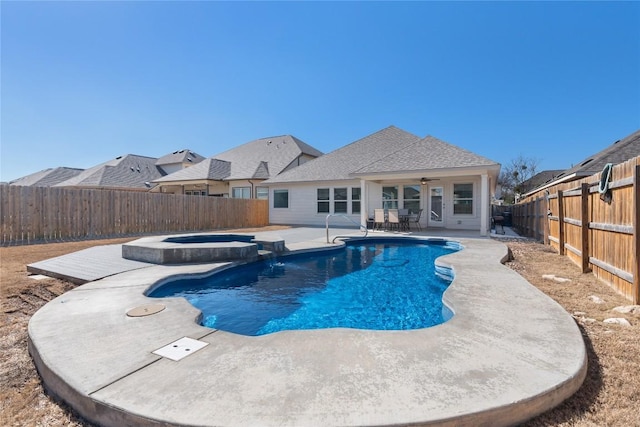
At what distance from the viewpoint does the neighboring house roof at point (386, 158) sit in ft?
41.7

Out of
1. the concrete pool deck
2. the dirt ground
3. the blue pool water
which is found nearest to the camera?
the concrete pool deck

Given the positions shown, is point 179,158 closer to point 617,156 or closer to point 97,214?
point 97,214

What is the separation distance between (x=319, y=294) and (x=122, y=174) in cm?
2706

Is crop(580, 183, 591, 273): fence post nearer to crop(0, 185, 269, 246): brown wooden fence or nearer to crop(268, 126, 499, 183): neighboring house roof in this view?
crop(268, 126, 499, 183): neighboring house roof

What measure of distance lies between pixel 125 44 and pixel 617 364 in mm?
15510

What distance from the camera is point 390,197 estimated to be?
16.2 metres

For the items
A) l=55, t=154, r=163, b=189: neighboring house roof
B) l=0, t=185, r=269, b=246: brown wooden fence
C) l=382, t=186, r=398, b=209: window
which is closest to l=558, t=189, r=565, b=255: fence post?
l=382, t=186, r=398, b=209: window

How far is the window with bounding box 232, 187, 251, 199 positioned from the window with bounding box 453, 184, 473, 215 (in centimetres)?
1381

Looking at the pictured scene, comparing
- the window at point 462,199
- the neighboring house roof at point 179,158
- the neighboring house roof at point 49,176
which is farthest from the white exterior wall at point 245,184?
the neighboring house roof at point 49,176

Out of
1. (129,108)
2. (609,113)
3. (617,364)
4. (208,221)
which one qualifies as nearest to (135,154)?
(129,108)

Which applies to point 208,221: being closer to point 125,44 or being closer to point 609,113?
point 125,44

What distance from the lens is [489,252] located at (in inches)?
308

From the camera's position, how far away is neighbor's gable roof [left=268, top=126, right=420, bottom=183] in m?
17.9

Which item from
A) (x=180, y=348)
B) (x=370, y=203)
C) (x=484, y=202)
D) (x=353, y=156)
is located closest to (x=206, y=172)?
(x=353, y=156)
